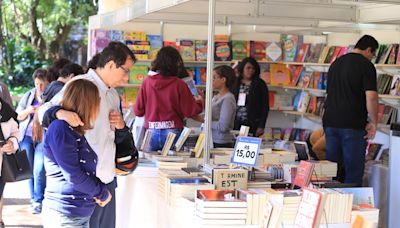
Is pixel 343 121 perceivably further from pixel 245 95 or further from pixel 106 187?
pixel 106 187

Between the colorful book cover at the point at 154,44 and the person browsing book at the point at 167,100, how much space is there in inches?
133

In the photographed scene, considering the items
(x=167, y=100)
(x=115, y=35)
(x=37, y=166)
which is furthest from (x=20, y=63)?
(x=167, y=100)

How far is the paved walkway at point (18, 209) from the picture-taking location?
23.5 feet

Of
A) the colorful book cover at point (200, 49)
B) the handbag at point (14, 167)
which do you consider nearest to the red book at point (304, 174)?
the handbag at point (14, 167)

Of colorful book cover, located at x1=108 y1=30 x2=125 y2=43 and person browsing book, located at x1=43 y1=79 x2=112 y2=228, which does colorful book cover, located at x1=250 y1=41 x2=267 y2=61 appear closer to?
colorful book cover, located at x1=108 y1=30 x2=125 y2=43

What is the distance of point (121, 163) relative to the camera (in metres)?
4.25

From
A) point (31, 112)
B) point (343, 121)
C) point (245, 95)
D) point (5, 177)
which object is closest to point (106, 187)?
point (5, 177)

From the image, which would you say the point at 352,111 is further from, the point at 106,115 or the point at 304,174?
the point at 106,115

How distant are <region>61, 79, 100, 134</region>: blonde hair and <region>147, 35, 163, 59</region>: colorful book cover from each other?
587cm

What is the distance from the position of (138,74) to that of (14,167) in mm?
4193

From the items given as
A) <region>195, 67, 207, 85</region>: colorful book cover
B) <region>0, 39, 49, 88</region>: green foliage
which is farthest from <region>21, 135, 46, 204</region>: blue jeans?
<region>0, 39, 49, 88</region>: green foliage

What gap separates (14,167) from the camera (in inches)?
217

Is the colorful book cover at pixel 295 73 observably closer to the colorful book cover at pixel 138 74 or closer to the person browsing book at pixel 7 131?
the colorful book cover at pixel 138 74

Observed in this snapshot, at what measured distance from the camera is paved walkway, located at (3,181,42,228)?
23.5 ft
